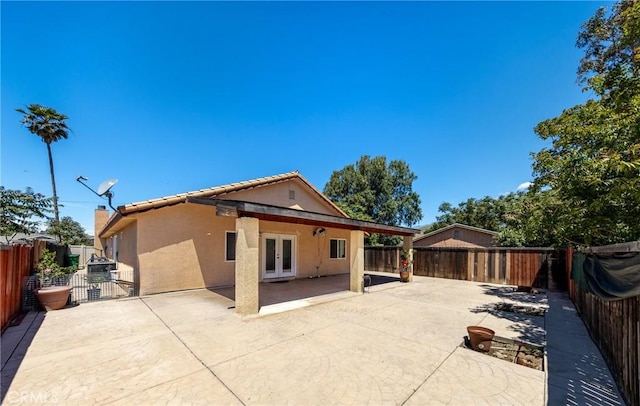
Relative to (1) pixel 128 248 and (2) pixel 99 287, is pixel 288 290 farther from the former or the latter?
(1) pixel 128 248

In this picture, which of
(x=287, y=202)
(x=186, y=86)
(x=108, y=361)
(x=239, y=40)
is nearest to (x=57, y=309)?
(x=108, y=361)

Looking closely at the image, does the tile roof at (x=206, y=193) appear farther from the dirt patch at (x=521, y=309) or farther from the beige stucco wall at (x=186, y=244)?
the dirt patch at (x=521, y=309)

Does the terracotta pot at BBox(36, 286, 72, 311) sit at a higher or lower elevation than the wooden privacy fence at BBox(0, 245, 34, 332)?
lower

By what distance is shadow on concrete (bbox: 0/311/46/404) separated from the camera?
356 cm

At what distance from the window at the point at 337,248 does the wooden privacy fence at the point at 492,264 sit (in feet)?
12.2

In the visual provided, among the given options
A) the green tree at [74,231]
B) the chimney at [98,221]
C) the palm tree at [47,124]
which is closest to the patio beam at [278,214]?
the palm tree at [47,124]

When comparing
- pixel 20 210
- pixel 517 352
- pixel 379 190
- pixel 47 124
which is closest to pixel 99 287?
pixel 20 210

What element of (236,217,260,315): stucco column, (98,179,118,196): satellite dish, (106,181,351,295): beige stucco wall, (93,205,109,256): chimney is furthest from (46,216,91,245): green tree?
(236,217,260,315): stucco column

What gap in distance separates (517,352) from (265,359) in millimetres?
4617

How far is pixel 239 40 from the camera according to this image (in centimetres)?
1105

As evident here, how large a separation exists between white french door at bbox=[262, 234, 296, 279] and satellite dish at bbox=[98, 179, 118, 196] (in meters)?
5.87

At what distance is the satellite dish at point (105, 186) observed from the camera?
31.5 ft

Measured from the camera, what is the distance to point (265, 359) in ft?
13.7

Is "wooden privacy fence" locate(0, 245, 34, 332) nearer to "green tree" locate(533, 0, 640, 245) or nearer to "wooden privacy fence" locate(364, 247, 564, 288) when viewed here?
"green tree" locate(533, 0, 640, 245)
